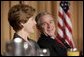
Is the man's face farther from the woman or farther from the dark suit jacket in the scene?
the woman

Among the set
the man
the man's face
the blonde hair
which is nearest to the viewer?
the blonde hair

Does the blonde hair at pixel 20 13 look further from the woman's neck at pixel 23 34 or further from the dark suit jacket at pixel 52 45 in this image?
the dark suit jacket at pixel 52 45

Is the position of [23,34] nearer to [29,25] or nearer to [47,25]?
[29,25]

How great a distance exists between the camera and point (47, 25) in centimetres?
204

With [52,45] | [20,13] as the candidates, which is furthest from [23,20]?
[52,45]

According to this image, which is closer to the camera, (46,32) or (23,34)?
(23,34)

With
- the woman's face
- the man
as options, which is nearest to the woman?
the woman's face

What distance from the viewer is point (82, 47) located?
14.4ft

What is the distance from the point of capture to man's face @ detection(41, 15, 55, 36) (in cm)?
203

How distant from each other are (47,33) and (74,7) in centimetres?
239

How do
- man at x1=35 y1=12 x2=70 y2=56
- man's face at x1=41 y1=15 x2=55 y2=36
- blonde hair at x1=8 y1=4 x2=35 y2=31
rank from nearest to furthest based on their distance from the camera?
blonde hair at x1=8 y1=4 x2=35 y2=31 < man at x1=35 y1=12 x2=70 y2=56 < man's face at x1=41 y1=15 x2=55 y2=36

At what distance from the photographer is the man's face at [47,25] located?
203 centimetres

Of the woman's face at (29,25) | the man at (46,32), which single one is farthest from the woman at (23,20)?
the man at (46,32)

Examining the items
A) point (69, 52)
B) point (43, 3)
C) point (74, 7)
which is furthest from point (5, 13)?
point (69, 52)
